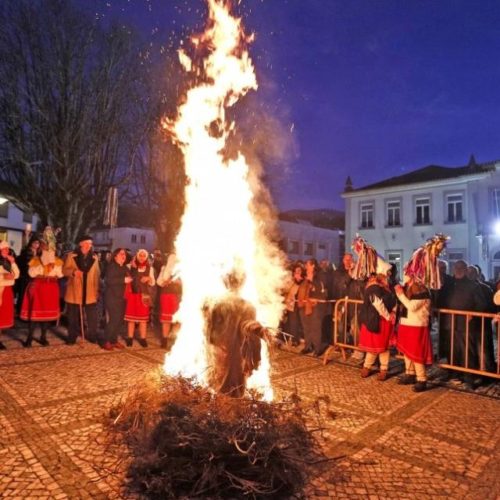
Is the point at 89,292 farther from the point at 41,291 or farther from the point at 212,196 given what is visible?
the point at 212,196

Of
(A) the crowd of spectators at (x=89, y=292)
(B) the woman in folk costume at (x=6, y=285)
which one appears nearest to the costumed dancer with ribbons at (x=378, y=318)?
(A) the crowd of spectators at (x=89, y=292)

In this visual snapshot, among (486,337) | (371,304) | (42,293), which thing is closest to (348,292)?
(371,304)

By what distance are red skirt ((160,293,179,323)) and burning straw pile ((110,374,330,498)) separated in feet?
Result: 17.2

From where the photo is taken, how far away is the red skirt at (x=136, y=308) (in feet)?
28.5

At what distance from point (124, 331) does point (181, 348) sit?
631cm

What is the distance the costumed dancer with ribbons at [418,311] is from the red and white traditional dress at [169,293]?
15.4 ft

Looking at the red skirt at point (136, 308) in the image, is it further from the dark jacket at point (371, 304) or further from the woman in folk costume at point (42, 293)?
the dark jacket at point (371, 304)

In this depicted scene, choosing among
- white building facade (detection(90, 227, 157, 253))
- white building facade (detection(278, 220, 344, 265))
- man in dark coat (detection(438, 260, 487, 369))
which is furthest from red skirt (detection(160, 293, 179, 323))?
white building facade (detection(90, 227, 157, 253))

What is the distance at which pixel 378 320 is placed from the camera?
22.0 ft

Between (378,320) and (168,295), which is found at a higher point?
(168,295)

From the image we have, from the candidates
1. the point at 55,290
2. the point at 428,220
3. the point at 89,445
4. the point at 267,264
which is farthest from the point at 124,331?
the point at 428,220

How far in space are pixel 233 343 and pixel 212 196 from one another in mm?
2137

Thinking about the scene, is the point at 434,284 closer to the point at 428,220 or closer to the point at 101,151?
the point at 101,151

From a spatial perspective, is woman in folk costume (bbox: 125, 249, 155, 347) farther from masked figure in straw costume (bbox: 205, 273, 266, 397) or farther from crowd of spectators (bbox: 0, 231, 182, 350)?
masked figure in straw costume (bbox: 205, 273, 266, 397)
